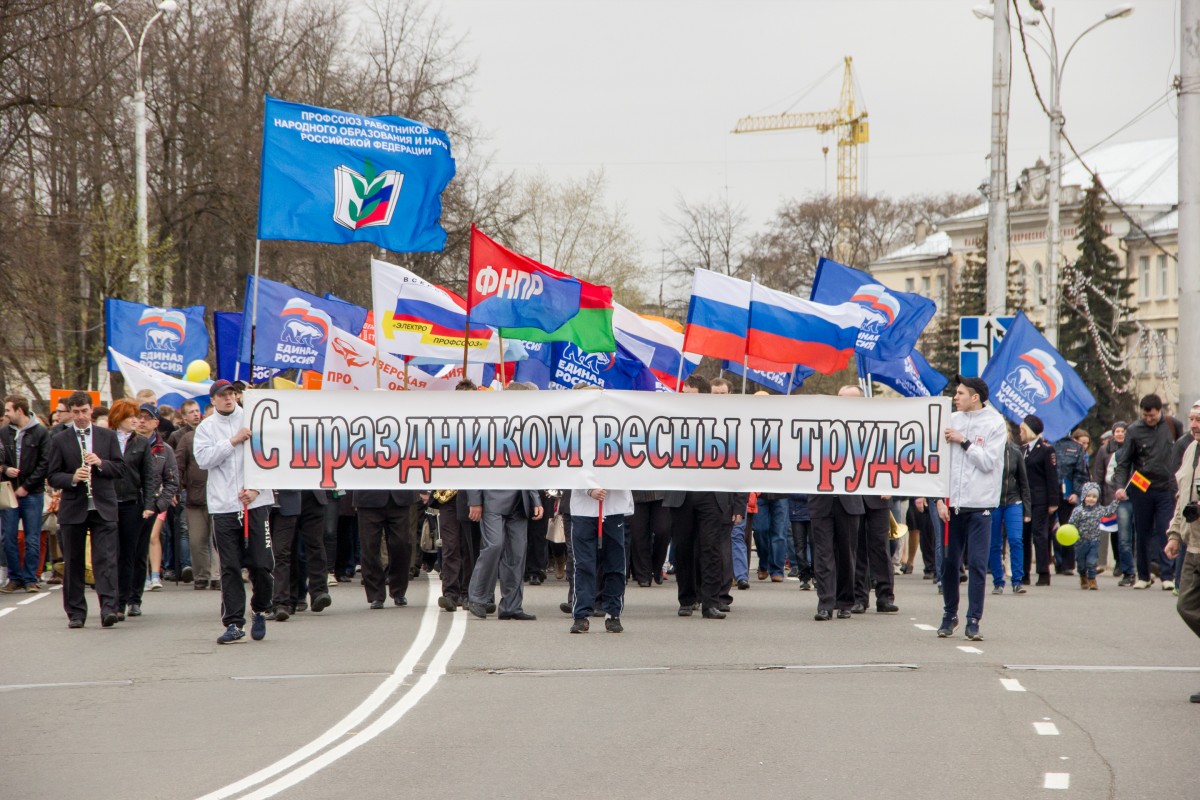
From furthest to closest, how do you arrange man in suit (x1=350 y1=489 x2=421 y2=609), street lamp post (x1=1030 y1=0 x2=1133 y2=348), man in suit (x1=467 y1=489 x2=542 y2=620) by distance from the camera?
street lamp post (x1=1030 y1=0 x2=1133 y2=348) < man in suit (x1=350 y1=489 x2=421 y2=609) < man in suit (x1=467 y1=489 x2=542 y2=620)

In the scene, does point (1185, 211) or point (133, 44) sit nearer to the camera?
point (1185, 211)

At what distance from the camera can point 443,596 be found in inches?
583

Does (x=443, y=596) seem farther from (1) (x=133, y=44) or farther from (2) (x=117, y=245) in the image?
(1) (x=133, y=44)

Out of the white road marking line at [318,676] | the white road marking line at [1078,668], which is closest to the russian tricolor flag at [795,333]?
the white road marking line at [1078,668]

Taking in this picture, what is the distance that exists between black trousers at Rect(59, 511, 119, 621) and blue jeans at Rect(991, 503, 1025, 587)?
943cm

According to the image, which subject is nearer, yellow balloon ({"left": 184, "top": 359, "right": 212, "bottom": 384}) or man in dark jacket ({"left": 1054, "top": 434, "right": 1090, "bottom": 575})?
man in dark jacket ({"left": 1054, "top": 434, "right": 1090, "bottom": 575})

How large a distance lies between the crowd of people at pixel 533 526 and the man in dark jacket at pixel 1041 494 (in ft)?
0.08

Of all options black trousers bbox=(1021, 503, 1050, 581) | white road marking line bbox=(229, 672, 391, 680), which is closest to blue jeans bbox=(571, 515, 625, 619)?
white road marking line bbox=(229, 672, 391, 680)

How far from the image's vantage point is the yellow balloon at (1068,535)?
19.4 meters

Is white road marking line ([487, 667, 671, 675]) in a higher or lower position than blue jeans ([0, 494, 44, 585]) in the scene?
lower

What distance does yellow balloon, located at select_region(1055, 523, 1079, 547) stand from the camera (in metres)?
19.4

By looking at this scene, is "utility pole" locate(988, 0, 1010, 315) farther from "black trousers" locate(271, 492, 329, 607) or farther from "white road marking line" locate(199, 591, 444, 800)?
"white road marking line" locate(199, 591, 444, 800)

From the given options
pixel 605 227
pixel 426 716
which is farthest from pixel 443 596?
pixel 605 227

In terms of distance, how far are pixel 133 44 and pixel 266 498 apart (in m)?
25.4
